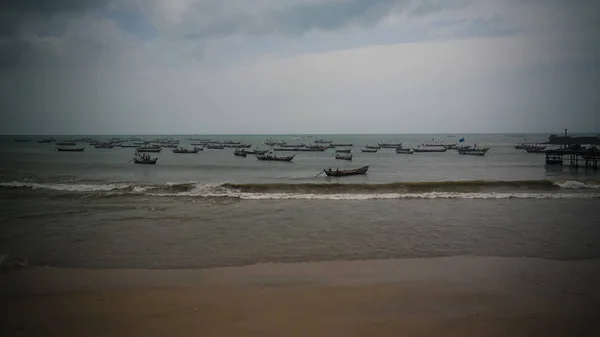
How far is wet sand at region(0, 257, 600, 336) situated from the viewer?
566cm

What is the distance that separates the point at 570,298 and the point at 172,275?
8678 millimetres

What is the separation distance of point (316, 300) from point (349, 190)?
629 inches

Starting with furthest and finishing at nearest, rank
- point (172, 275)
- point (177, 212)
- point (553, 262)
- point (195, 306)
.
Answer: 1. point (177, 212)
2. point (553, 262)
3. point (172, 275)
4. point (195, 306)

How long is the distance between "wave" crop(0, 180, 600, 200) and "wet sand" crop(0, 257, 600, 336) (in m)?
11.1

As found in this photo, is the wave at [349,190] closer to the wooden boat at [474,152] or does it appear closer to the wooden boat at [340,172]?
the wooden boat at [340,172]

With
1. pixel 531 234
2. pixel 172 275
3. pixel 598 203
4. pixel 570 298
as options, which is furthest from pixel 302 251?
pixel 598 203

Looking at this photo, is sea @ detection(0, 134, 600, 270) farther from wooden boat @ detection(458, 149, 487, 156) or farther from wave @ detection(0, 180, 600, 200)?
wooden boat @ detection(458, 149, 487, 156)

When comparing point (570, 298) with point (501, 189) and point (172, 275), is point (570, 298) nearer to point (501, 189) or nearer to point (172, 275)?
point (172, 275)

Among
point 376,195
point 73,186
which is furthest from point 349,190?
point 73,186

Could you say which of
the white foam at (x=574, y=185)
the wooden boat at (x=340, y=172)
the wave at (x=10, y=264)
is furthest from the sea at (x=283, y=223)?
the wooden boat at (x=340, y=172)

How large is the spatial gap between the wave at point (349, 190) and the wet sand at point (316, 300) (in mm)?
11086

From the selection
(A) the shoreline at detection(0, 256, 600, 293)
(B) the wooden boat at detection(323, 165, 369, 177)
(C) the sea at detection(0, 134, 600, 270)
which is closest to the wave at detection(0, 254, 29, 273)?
(C) the sea at detection(0, 134, 600, 270)

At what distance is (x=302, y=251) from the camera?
1002 centimetres

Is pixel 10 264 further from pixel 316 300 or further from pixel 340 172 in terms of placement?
pixel 340 172
